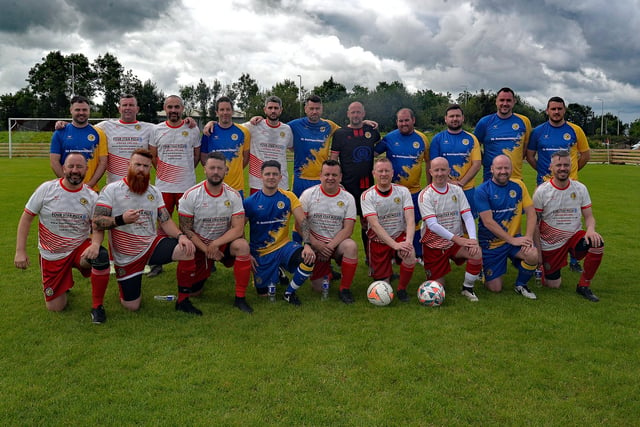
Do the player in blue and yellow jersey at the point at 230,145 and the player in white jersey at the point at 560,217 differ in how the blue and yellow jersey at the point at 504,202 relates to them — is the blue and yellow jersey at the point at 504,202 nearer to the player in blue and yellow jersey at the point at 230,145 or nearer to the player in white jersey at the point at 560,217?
the player in white jersey at the point at 560,217

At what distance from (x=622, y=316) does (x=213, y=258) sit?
13.3 feet

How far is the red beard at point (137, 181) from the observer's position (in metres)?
4.62

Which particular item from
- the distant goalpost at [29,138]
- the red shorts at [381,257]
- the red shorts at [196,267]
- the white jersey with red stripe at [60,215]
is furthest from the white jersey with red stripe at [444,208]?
the distant goalpost at [29,138]

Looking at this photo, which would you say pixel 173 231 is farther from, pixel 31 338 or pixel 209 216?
pixel 31 338

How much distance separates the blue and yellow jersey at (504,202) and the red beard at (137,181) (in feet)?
11.7

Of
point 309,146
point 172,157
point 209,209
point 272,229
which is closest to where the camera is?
point 209,209

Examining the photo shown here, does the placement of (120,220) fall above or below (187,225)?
above

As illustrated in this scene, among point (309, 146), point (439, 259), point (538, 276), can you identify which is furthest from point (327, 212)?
point (538, 276)

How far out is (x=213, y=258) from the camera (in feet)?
16.1

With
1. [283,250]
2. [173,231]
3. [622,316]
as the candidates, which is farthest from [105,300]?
[622,316]

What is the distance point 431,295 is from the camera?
16.3ft

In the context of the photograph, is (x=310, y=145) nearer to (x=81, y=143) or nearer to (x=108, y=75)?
(x=81, y=143)

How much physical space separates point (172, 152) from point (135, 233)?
1.58 metres

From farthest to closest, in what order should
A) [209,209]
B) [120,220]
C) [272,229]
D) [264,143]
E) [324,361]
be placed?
[264,143], [272,229], [209,209], [120,220], [324,361]
